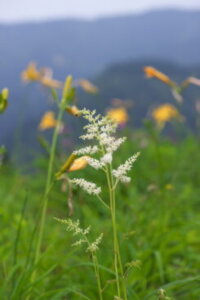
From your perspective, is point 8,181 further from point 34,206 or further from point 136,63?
point 136,63

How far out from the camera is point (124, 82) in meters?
98.1

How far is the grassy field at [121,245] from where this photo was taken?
1.73 metres

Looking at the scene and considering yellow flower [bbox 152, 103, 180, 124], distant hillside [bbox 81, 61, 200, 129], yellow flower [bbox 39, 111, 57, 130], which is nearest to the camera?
yellow flower [bbox 39, 111, 57, 130]

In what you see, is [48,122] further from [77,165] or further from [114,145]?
[114,145]

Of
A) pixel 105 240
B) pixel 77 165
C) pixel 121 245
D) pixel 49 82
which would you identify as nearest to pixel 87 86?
pixel 49 82

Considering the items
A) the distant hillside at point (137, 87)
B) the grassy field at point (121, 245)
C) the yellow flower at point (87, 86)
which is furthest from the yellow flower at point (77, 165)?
the distant hillside at point (137, 87)

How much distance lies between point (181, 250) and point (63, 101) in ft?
3.94

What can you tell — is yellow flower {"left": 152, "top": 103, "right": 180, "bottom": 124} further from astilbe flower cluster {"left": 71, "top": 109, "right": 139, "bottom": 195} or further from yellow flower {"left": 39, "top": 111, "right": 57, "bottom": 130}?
astilbe flower cluster {"left": 71, "top": 109, "right": 139, "bottom": 195}

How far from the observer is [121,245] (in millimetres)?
2178

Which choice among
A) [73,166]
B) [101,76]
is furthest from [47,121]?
[101,76]

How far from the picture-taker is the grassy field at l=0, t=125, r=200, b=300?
1731mm

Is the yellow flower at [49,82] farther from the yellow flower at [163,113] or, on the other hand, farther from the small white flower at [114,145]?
the yellow flower at [163,113]

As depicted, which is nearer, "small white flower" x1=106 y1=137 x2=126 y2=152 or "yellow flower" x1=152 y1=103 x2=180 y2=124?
"small white flower" x1=106 y1=137 x2=126 y2=152

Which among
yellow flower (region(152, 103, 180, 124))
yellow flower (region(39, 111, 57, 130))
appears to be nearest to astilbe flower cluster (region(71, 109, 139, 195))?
yellow flower (region(39, 111, 57, 130))
